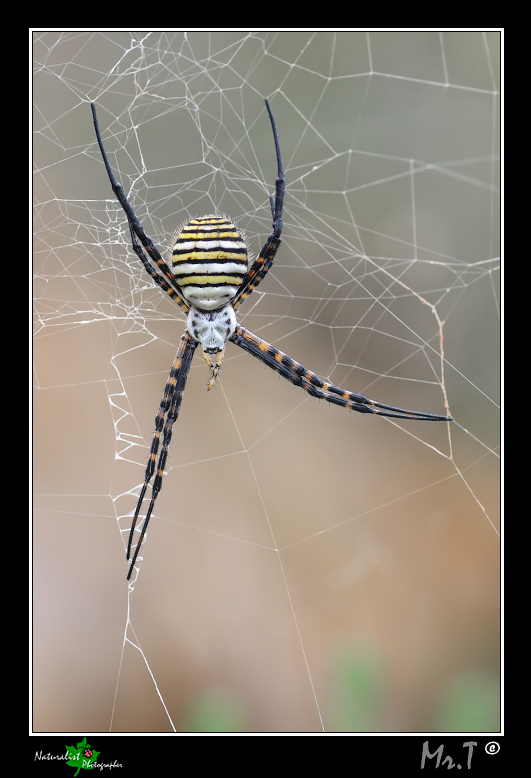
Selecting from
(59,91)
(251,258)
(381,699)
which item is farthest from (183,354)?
(381,699)

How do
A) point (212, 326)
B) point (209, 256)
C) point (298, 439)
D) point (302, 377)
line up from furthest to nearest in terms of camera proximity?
point (298, 439) → point (302, 377) → point (212, 326) → point (209, 256)

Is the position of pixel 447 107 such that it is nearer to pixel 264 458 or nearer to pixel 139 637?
pixel 264 458

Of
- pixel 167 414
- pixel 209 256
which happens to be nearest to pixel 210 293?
pixel 209 256

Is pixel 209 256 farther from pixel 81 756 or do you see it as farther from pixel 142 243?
pixel 81 756

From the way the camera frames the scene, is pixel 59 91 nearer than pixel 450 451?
Yes

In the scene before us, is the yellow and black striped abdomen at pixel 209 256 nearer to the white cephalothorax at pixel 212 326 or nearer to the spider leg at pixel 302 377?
the white cephalothorax at pixel 212 326

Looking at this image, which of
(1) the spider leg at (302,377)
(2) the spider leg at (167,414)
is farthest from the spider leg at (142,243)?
(1) the spider leg at (302,377)

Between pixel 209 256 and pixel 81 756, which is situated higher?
pixel 209 256
